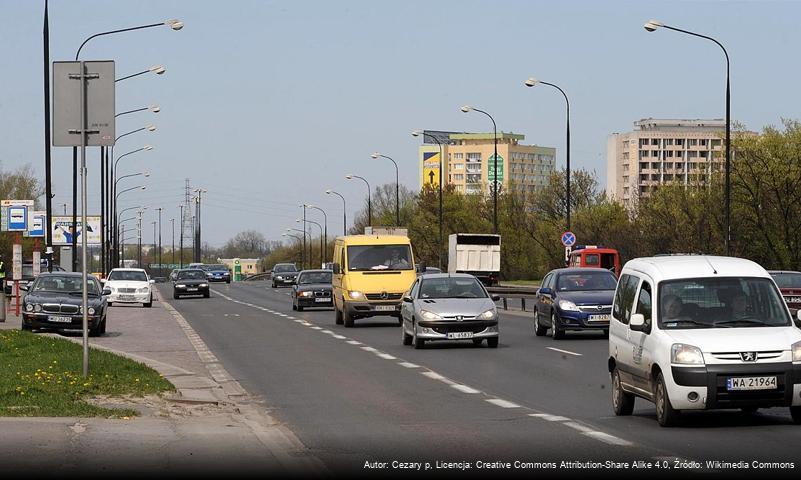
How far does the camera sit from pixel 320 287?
167ft

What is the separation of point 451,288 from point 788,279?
13.2m

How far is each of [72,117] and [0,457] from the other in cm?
775

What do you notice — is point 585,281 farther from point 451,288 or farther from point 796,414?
point 796,414

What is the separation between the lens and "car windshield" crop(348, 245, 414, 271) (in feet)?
125

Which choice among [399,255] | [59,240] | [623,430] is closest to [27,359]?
[623,430]

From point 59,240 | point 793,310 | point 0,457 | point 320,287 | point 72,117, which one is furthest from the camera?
point 59,240

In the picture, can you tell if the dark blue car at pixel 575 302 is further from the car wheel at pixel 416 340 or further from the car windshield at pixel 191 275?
the car windshield at pixel 191 275

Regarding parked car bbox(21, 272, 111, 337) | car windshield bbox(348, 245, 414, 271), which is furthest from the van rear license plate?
car windshield bbox(348, 245, 414, 271)

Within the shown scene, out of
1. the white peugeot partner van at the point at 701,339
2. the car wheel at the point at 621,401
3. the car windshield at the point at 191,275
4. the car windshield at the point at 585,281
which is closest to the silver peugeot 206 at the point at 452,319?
the car windshield at the point at 585,281

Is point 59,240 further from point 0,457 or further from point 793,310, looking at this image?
point 0,457

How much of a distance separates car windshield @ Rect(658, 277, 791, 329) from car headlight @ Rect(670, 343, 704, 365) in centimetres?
53

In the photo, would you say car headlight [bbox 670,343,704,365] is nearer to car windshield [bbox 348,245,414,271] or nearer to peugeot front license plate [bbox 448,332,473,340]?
peugeot front license plate [bbox 448,332,473,340]

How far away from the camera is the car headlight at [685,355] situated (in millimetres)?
13102

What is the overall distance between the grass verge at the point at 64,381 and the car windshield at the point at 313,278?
28294 mm
